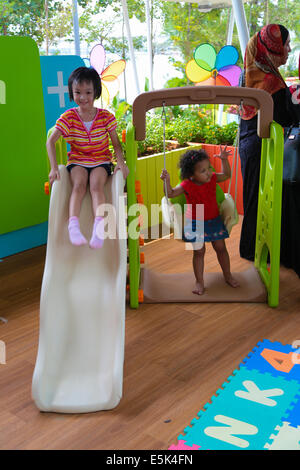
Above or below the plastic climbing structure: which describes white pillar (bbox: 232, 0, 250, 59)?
above

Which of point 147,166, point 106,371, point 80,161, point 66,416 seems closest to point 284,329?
point 106,371

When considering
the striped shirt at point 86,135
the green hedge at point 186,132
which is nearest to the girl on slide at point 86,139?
the striped shirt at point 86,135

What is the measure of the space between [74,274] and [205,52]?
295cm

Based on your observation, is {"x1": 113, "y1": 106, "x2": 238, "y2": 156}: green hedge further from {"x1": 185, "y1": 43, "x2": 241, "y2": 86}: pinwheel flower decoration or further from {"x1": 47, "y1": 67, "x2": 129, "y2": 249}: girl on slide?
{"x1": 47, "y1": 67, "x2": 129, "y2": 249}: girl on slide

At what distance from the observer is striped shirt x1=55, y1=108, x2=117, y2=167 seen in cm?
270

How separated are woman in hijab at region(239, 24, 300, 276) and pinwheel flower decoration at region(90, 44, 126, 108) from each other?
1581 mm

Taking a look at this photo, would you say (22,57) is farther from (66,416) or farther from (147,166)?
(66,416)

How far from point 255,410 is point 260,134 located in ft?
5.03

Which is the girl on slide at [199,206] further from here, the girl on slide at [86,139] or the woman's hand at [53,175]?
the woman's hand at [53,175]

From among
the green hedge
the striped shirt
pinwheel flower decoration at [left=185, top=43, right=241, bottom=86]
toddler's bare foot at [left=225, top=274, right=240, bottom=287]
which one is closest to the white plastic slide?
the striped shirt

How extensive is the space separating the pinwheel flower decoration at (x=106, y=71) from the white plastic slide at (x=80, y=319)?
2.12m

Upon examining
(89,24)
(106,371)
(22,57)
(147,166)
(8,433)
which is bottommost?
(8,433)

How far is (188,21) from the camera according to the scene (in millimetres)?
7898

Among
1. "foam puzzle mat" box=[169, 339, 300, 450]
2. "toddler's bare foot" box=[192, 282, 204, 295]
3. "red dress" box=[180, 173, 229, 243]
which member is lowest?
"foam puzzle mat" box=[169, 339, 300, 450]
